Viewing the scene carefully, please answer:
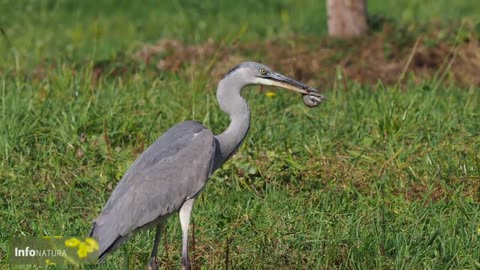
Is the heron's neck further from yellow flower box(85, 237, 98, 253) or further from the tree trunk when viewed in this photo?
the tree trunk

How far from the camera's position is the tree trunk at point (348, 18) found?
389 inches

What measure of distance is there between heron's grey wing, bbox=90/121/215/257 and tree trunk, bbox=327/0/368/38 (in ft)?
14.6

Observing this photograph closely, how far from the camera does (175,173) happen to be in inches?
216

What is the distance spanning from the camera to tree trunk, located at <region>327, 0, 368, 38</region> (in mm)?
9891

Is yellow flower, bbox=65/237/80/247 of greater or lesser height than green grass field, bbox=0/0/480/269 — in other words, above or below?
above

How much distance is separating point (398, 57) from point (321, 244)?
159 inches

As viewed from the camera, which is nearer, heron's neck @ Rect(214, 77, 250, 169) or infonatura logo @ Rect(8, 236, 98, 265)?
infonatura logo @ Rect(8, 236, 98, 265)

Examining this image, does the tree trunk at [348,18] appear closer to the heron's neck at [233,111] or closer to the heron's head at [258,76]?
the heron's head at [258,76]

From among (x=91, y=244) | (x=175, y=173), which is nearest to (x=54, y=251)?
(x=91, y=244)

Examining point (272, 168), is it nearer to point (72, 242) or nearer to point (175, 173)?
point (175, 173)

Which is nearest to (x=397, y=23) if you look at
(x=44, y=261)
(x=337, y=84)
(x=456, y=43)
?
(x=456, y=43)

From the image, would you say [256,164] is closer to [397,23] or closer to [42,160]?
[42,160]

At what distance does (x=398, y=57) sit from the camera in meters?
9.34

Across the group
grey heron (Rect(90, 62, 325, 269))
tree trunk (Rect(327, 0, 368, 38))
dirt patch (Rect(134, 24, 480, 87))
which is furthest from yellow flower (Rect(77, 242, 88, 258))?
tree trunk (Rect(327, 0, 368, 38))
